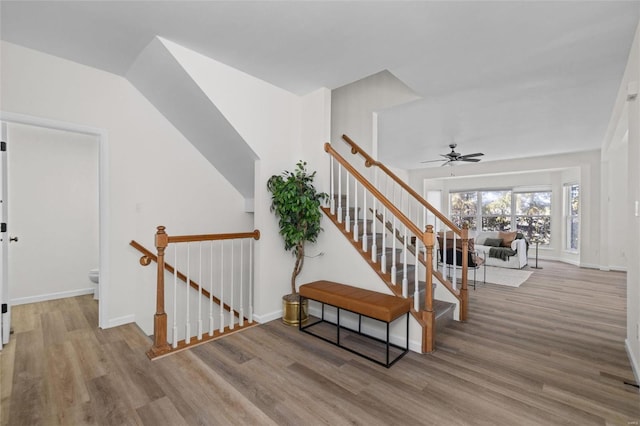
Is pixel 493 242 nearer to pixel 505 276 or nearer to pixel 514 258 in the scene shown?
pixel 514 258

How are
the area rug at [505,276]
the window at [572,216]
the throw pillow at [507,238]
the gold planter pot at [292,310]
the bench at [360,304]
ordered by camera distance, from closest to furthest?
the bench at [360,304], the gold planter pot at [292,310], the area rug at [505,276], the throw pillow at [507,238], the window at [572,216]

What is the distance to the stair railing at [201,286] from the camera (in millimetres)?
2699

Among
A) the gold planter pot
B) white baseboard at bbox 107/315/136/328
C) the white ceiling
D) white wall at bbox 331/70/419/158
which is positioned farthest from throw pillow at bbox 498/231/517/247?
white baseboard at bbox 107/315/136/328

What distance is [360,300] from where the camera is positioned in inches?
97.7

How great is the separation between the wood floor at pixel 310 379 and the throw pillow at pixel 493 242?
3977mm

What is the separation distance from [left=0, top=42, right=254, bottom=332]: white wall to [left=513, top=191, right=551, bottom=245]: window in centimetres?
842

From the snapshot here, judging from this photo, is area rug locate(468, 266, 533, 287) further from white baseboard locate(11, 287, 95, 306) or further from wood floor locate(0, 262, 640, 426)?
white baseboard locate(11, 287, 95, 306)

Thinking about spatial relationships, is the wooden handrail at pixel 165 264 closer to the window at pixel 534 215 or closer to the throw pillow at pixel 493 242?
the throw pillow at pixel 493 242

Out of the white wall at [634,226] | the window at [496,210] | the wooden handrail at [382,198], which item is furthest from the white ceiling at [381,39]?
the window at [496,210]

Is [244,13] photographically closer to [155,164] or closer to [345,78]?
[345,78]

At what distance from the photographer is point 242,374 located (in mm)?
2141

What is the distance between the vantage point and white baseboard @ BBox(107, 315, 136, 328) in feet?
9.67

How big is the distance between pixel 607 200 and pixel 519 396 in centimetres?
643

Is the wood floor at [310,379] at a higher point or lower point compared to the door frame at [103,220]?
lower
